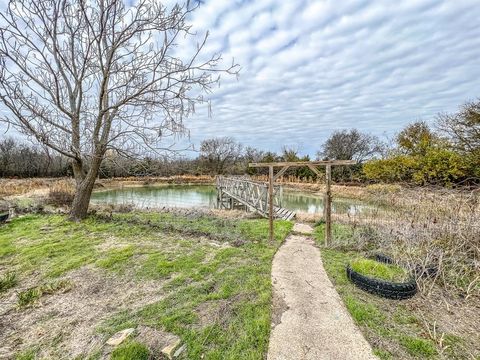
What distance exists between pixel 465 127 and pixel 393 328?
50.5ft

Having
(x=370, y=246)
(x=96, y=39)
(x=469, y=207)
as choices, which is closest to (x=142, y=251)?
(x=370, y=246)

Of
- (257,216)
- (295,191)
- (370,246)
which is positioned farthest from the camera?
(295,191)

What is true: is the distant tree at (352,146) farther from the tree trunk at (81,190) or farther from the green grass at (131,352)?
the green grass at (131,352)

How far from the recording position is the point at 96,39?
6.15 meters

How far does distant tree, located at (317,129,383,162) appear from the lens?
95.6ft

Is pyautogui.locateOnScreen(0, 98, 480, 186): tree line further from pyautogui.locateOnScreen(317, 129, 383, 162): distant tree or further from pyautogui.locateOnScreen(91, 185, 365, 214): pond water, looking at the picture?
pyautogui.locateOnScreen(91, 185, 365, 214): pond water

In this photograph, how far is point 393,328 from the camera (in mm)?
2723

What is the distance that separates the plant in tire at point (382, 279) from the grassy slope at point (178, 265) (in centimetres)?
131

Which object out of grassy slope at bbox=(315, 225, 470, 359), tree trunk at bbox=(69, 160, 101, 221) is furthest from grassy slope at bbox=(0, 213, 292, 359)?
grassy slope at bbox=(315, 225, 470, 359)

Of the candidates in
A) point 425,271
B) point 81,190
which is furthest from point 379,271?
point 81,190

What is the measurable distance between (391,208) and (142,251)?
550cm

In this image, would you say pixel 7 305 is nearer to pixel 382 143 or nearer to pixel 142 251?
pixel 142 251

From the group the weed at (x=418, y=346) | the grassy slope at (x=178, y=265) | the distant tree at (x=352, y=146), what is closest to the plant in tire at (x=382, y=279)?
the weed at (x=418, y=346)

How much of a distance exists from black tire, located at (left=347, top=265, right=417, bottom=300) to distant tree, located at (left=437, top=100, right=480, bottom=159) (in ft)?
45.0
